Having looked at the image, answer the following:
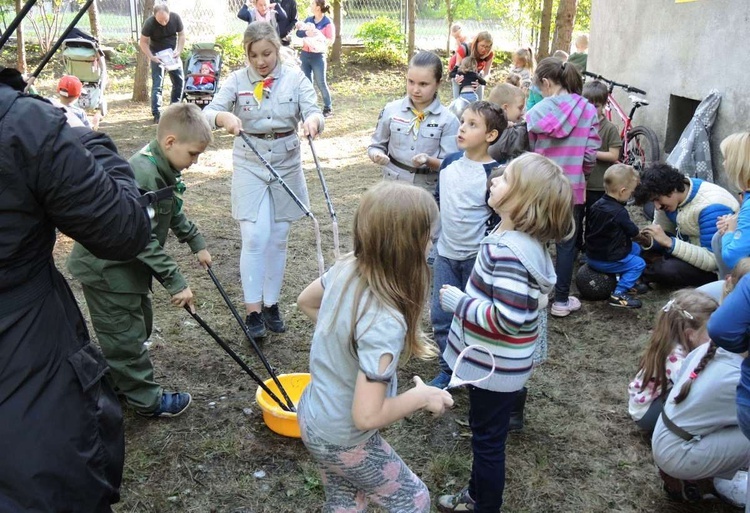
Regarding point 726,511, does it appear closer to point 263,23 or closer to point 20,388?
point 20,388

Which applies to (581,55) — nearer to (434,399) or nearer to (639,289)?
(639,289)

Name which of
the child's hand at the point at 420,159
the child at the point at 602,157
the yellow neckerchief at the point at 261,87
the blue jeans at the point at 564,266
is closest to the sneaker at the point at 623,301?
the blue jeans at the point at 564,266

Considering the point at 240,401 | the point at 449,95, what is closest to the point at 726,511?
the point at 240,401

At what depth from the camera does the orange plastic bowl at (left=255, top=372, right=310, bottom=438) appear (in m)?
3.29

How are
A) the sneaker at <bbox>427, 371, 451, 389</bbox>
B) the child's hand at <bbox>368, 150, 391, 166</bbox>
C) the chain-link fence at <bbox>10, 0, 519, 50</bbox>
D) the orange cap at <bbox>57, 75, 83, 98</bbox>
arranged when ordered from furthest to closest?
1. the chain-link fence at <bbox>10, 0, 519, 50</bbox>
2. the orange cap at <bbox>57, 75, 83, 98</bbox>
3. the child's hand at <bbox>368, 150, 391, 166</bbox>
4. the sneaker at <bbox>427, 371, 451, 389</bbox>

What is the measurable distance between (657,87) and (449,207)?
4414mm

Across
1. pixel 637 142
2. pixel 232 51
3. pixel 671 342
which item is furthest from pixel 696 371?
pixel 232 51

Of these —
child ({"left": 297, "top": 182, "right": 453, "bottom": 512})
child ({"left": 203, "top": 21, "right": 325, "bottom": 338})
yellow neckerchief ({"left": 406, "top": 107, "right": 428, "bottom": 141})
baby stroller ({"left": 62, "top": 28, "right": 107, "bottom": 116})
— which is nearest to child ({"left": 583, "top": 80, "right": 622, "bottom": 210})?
yellow neckerchief ({"left": 406, "top": 107, "right": 428, "bottom": 141})

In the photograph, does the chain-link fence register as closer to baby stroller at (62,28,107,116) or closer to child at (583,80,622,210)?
baby stroller at (62,28,107,116)

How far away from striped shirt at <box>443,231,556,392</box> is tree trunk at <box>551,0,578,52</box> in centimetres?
945

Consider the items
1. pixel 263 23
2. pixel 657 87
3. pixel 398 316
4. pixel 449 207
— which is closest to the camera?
pixel 398 316

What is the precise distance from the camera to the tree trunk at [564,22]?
10.9m

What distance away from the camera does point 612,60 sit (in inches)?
330

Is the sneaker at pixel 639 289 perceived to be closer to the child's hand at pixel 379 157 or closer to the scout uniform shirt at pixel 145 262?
the child's hand at pixel 379 157
